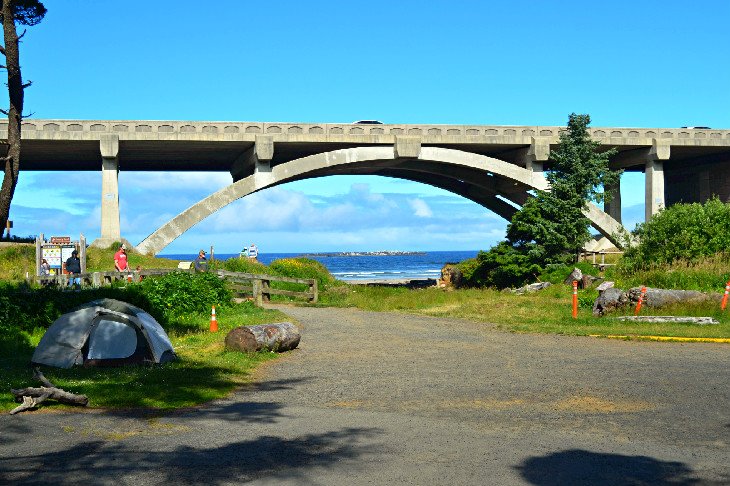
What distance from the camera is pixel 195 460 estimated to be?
25.9ft

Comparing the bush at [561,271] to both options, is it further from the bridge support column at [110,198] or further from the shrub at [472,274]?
the bridge support column at [110,198]

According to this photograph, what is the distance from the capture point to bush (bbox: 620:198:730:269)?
105 ft

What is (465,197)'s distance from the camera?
211ft

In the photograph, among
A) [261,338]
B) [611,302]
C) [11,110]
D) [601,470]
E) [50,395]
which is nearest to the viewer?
[601,470]

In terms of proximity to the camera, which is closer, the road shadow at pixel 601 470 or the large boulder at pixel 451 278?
the road shadow at pixel 601 470

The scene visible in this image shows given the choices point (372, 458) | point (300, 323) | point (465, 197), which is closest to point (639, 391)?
point (372, 458)

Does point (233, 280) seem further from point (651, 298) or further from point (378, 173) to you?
point (378, 173)

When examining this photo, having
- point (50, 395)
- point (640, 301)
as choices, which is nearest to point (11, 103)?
point (50, 395)

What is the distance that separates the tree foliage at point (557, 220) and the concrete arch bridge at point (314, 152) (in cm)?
379

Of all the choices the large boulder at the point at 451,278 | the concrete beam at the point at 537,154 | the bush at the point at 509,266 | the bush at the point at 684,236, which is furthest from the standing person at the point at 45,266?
the concrete beam at the point at 537,154

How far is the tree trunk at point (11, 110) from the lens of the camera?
1833 cm

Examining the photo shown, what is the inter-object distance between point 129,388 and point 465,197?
54.0 m

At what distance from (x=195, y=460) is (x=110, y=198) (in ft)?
→ 128

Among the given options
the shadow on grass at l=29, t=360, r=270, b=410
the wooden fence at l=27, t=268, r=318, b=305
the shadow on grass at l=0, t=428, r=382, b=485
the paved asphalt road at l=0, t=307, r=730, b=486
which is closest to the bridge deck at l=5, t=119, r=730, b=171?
the wooden fence at l=27, t=268, r=318, b=305
